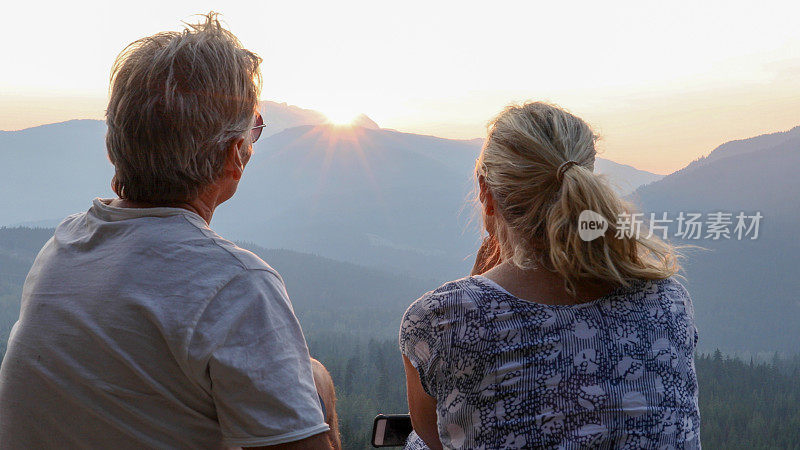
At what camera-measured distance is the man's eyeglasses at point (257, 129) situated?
116cm

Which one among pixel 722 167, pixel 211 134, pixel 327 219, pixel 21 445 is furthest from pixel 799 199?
pixel 327 219

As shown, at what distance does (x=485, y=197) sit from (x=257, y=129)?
0.67m

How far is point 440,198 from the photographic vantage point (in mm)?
21797

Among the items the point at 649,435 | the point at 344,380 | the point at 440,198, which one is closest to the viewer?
the point at 649,435

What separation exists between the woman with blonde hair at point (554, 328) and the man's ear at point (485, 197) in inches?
1.6

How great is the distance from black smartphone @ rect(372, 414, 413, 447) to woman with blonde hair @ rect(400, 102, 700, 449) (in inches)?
6.5

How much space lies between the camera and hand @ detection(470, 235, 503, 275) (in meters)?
1.79

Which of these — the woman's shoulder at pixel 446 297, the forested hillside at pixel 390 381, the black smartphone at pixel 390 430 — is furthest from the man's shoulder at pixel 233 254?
the forested hillside at pixel 390 381

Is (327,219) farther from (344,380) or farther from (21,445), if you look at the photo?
(21,445)

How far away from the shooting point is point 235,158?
1103 millimetres

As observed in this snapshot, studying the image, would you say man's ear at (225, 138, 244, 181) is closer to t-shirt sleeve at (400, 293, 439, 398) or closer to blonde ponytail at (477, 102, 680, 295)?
t-shirt sleeve at (400, 293, 439, 398)

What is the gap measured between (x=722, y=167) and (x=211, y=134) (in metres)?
6.25

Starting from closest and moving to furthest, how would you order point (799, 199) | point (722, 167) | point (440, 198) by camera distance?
point (799, 199)
point (722, 167)
point (440, 198)

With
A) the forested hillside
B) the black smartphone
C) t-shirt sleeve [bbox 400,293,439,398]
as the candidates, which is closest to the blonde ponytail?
t-shirt sleeve [bbox 400,293,439,398]
